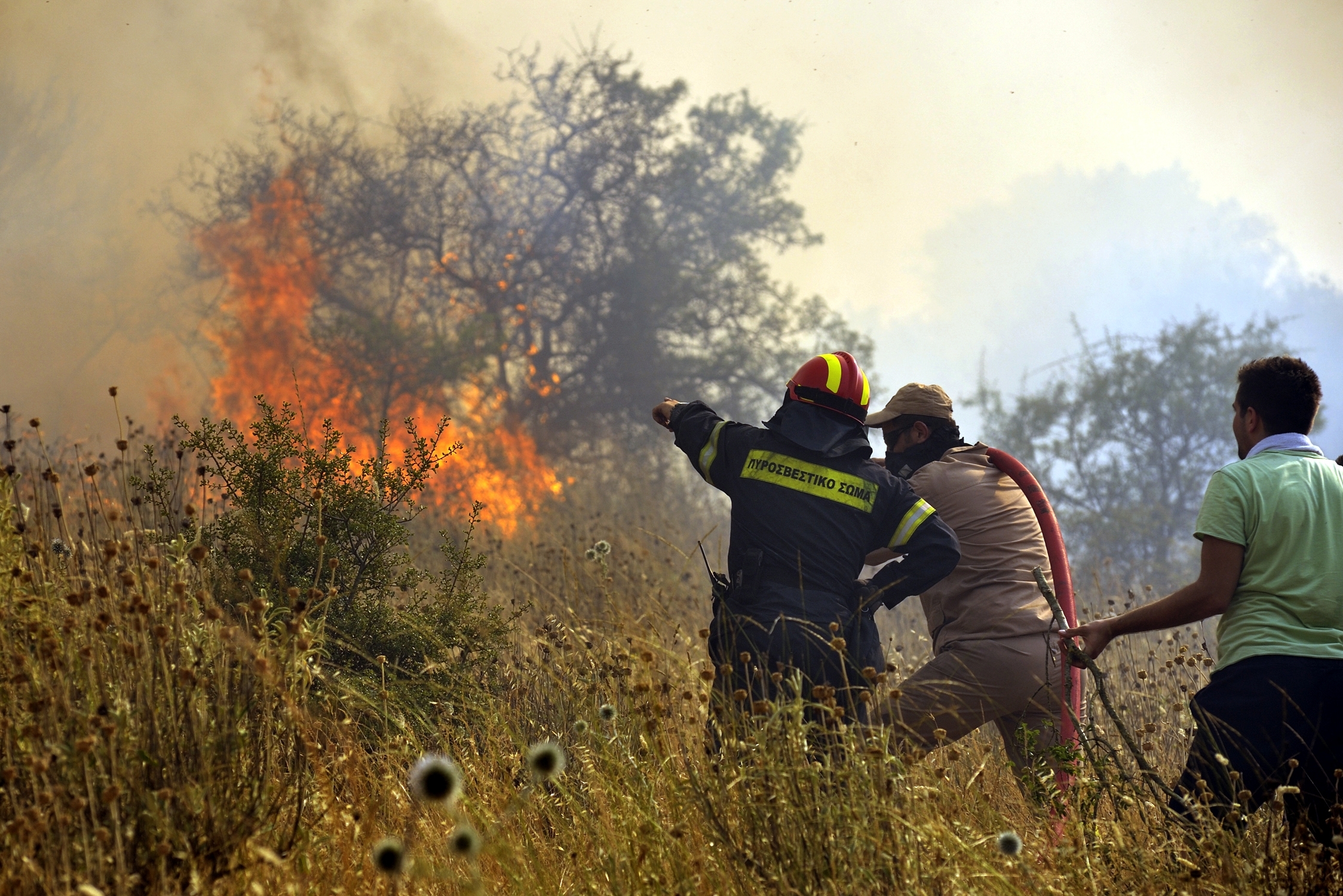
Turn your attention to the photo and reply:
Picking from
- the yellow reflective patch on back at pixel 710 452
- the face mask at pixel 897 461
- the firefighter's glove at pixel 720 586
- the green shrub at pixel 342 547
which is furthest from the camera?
the green shrub at pixel 342 547

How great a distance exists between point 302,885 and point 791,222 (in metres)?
18.6

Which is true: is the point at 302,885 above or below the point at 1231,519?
below

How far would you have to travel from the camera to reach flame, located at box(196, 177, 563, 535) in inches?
636

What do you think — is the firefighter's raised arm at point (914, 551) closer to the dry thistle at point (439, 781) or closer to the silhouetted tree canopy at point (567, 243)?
the dry thistle at point (439, 781)

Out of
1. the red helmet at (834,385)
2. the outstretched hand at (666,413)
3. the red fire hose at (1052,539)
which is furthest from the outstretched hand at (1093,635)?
the outstretched hand at (666,413)

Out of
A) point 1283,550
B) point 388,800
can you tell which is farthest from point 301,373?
point 1283,550

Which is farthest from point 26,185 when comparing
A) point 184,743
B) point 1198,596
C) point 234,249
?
point 1198,596

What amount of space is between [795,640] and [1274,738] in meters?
1.50

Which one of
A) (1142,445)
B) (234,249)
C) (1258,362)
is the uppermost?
(234,249)

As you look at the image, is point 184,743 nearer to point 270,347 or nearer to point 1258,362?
point 1258,362

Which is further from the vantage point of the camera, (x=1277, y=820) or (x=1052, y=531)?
(x=1052, y=531)

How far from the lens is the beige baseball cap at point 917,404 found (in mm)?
4363

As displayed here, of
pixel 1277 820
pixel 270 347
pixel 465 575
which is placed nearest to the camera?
pixel 1277 820

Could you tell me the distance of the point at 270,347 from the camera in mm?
16391
